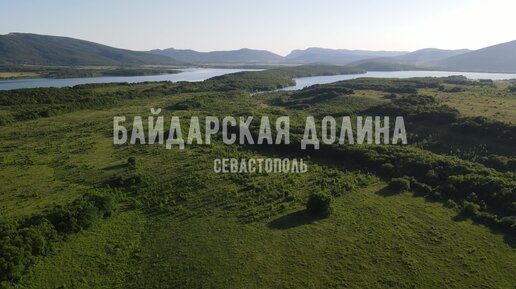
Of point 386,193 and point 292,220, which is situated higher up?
point 386,193

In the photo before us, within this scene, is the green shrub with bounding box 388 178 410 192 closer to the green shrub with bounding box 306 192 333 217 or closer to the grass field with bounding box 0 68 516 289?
the grass field with bounding box 0 68 516 289

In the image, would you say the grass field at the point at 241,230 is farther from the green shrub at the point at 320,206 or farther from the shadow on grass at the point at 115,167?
the green shrub at the point at 320,206

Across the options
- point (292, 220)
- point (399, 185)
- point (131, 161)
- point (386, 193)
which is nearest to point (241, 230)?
point (292, 220)

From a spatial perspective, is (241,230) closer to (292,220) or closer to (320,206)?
(292,220)

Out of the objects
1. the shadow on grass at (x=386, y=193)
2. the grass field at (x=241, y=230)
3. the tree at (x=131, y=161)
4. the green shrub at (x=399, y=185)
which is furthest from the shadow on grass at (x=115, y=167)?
the green shrub at (x=399, y=185)

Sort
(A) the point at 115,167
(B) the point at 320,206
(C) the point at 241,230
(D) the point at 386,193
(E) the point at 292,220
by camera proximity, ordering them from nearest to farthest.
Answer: (C) the point at 241,230
(E) the point at 292,220
(B) the point at 320,206
(D) the point at 386,193
(A) the point at 115,167

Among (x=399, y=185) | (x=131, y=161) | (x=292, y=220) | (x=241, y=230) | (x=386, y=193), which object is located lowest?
(x=241, y=230)

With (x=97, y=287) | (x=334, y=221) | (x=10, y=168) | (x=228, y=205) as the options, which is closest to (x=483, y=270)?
(x=334, y=221)

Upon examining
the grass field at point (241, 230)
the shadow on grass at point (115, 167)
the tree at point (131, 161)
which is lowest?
the grass field at point (241, 230)
